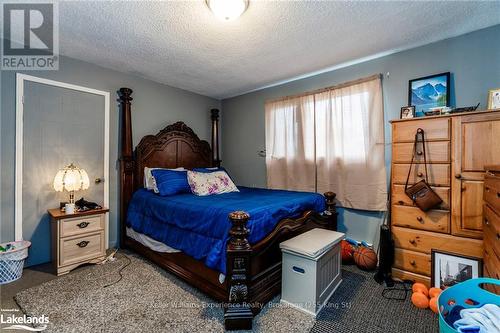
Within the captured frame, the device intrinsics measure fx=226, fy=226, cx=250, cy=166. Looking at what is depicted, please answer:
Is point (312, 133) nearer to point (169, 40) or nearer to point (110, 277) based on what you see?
point (169, 40)

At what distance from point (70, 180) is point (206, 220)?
168 centimetres

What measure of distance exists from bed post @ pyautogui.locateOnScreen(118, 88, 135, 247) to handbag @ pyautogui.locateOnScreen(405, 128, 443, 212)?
10.6 ft

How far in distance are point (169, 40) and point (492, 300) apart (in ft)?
9.85

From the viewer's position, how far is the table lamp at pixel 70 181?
242 cm

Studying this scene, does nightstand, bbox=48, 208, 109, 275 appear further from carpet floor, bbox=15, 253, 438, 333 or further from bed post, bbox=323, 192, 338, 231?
bed post, bbox=323, 192, 338, 231

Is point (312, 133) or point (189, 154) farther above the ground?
point (312, 133)

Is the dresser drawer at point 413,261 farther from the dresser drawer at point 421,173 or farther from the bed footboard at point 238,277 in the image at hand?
the bed footboard at point 238,277

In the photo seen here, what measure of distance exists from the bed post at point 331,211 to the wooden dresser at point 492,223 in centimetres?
124

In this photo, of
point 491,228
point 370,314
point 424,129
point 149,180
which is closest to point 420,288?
point 370,314

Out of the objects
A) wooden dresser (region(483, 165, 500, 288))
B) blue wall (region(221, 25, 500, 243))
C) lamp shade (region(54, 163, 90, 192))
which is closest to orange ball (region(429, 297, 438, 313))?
wooden dresser (region(483, 165, 500, 288))

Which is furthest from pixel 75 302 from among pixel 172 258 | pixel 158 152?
pixel 158 152

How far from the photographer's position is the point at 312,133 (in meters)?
3.14

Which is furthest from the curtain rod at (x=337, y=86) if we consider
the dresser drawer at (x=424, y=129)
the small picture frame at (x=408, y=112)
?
the dresser drawer at (x=424, y=129)

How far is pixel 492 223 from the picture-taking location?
1.45 m
